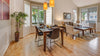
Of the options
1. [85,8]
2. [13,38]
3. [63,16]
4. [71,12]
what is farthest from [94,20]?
[13,38]

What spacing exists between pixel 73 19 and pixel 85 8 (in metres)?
1.80

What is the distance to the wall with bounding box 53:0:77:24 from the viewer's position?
6.75 m

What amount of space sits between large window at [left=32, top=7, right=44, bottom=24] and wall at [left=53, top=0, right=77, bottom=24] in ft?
4.62

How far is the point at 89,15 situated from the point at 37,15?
578 cm

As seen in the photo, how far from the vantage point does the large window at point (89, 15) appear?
6.70m

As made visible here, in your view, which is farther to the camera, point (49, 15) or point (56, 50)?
point (49, 15)

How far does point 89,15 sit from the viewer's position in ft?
23.5

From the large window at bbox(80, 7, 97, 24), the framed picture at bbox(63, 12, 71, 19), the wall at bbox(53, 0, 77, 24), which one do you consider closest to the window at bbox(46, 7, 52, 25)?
the wall at bbox(53, 0, 77, 24)

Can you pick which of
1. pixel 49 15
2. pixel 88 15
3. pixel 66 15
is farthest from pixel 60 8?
pixel 88 15

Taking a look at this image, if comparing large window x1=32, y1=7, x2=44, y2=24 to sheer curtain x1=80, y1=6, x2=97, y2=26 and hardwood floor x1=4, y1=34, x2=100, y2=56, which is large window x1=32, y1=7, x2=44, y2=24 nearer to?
hardwood floor x1=4, y1=34, x2=100, y2=56

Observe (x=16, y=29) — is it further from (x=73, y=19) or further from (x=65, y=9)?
(x=73, y=19)

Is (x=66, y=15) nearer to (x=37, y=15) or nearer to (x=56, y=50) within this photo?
(x=37, y=15)

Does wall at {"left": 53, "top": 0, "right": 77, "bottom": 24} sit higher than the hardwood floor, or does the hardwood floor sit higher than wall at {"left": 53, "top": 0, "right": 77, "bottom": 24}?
wall at {"left": 53, "top": 0, "right": 77, "bottom": 24}

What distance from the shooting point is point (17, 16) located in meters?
3.55
